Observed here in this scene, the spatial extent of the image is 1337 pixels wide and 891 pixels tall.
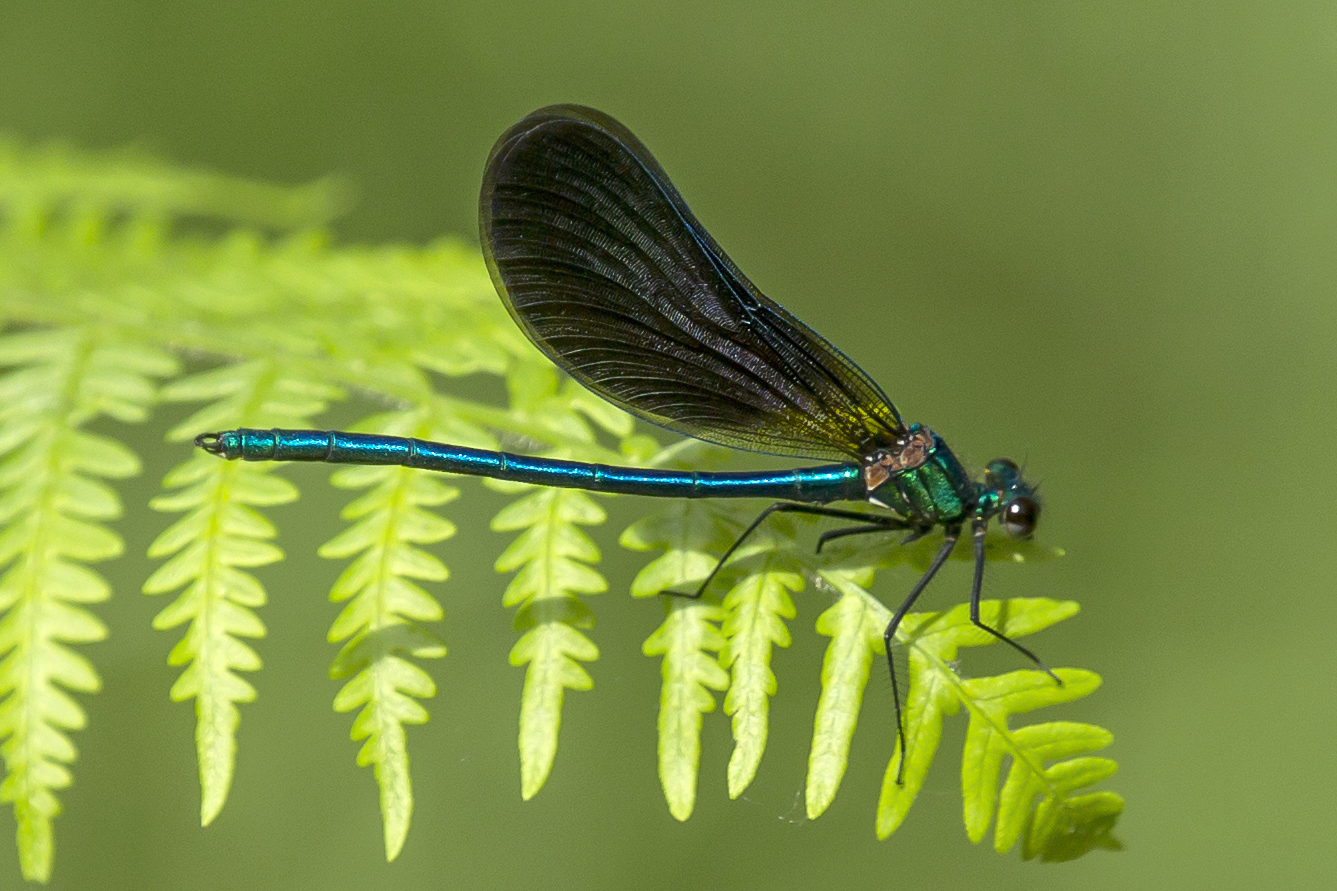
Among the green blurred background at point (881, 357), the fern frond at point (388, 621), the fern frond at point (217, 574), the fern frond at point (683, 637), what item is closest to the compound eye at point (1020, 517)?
the green blurred background at point (881, 357)

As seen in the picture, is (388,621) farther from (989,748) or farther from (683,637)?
(989,748)

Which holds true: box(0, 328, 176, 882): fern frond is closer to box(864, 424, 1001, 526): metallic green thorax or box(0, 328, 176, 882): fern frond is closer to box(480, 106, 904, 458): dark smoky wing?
box(480, 106, 904, 458): dark smoky wing

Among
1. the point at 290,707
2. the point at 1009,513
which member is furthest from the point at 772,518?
the point at 290,707

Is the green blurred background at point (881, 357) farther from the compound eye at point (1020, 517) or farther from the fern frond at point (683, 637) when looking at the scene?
the fern frond at point (683, 637)

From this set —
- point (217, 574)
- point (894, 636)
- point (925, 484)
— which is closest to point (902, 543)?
point (925, 484)

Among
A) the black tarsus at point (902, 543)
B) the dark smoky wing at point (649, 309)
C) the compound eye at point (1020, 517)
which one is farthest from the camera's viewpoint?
the compound eye at point (1020, 517)

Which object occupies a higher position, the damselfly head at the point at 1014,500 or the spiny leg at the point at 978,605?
the damselfly head at the point at 1014,500
